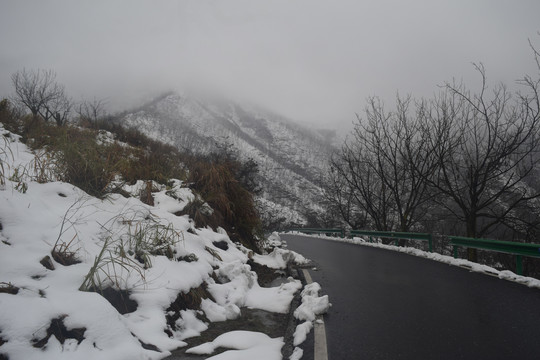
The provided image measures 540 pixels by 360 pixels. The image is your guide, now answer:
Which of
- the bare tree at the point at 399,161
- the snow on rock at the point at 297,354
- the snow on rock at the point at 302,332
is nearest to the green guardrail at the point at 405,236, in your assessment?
the bare tree at the point at 399,161

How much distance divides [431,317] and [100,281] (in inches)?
171

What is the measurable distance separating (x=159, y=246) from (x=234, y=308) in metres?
1.56

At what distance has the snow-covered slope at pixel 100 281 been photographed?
2.46m

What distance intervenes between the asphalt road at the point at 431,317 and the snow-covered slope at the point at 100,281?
3.20ft

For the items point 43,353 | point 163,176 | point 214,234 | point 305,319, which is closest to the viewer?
point 43,353

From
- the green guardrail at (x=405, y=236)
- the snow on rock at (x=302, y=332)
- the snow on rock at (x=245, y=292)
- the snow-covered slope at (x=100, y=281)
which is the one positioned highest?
the snow-covered slope at (x=100, y=281)

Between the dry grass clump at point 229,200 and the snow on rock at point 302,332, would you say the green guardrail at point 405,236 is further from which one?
the snow on rock at point 302,332

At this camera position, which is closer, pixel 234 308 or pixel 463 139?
pixel 234 308

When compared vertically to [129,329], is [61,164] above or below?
above

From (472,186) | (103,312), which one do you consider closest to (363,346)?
(103,312)

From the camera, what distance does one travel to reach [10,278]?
2742 mm

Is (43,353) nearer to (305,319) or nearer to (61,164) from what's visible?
(305,319)

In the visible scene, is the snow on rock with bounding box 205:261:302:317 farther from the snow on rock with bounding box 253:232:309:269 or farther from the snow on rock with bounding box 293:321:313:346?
the snow on rock with bounding box 253:232:309:269

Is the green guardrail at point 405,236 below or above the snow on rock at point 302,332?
below
